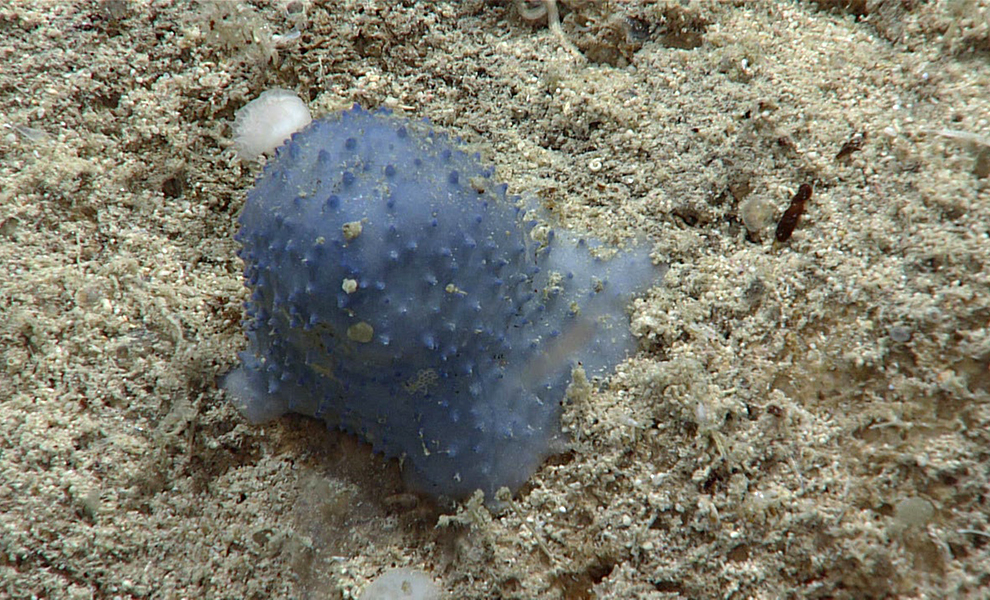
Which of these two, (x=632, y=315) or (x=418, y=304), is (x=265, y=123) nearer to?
(x=418, y=304)

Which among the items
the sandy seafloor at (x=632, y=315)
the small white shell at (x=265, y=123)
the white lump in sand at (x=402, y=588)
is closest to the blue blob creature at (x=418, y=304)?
the sandy seafloor at (x=632, y=315)

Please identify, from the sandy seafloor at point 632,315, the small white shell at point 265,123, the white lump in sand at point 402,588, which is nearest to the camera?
the sandy seafloor at point 632,315

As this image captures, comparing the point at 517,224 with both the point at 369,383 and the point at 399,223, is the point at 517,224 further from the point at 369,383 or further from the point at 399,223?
the point at 369,383

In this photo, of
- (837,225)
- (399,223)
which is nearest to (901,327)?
(837,225)

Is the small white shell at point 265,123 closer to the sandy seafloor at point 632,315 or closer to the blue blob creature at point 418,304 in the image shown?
the sandy seafloor at point 632,315

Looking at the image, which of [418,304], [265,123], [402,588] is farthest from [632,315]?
[265,123]

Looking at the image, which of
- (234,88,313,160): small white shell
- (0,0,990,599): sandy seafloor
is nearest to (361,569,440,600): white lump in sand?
(0,0,990,599): sandy seafloor

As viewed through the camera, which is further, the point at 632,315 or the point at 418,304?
the point at 632,315
